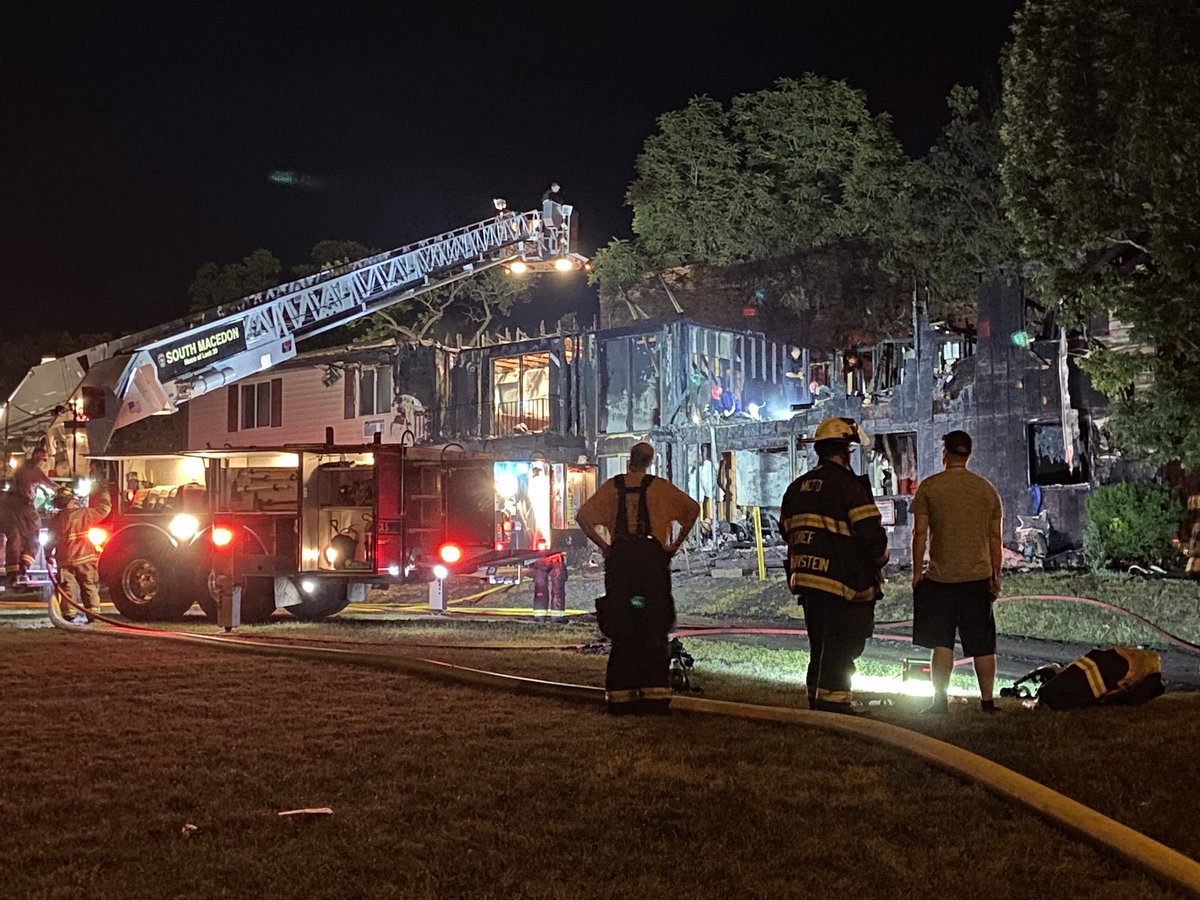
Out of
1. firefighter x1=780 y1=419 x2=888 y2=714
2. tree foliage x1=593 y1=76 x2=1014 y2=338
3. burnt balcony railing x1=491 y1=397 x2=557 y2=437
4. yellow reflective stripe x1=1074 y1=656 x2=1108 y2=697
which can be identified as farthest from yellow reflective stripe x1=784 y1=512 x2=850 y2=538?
tree foliage x1=593 y1=76 x2=1014 y2=338

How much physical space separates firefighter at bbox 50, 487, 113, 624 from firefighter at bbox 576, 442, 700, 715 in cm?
891

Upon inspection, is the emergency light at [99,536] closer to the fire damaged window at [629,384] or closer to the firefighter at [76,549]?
the firefighter at [76,549]

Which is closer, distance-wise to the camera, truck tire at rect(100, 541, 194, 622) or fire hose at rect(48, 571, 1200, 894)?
fire hose at rect(48, 571, 1200, 894)

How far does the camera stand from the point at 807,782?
4.65 metres

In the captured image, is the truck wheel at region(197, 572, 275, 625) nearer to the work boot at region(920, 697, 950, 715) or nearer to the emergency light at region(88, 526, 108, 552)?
the emergency light at region(88, 526, 108, 552)

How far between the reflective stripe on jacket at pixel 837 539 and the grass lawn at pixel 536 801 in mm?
760

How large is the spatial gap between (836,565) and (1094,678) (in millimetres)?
1629

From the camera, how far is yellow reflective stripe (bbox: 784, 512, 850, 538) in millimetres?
6266

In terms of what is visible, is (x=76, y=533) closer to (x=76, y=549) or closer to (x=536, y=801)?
(x=76, y=549)

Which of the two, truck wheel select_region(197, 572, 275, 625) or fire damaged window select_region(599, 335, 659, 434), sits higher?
fire damaged window select_region(599, 335, 659, 434)

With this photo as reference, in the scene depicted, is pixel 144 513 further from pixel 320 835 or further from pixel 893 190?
pixel 893 190

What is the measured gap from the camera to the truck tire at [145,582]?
14000mm

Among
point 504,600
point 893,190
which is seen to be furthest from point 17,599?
point 893,190

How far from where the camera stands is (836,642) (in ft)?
20.4
